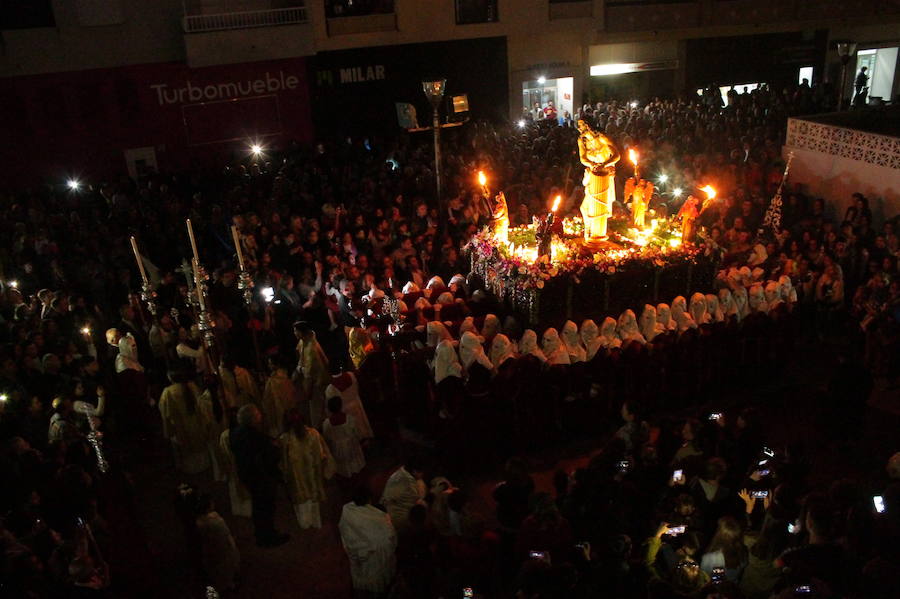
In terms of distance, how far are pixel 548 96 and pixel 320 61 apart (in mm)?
8573

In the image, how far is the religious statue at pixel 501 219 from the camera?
11.3m

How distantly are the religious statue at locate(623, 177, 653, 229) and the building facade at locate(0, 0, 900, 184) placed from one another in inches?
364

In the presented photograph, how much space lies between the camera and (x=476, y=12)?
21.8 metres

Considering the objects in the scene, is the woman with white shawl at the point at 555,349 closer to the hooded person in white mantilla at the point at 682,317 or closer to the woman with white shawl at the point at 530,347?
the woman with white shawl at the point at 530,347

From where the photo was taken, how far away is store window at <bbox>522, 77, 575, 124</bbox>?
2458cm

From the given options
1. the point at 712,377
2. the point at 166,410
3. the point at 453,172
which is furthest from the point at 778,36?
the point at 166,410

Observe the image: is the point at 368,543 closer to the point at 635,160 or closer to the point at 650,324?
the point at 650,324

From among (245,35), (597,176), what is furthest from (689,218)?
(245,35)

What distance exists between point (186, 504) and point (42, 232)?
26.2 ft

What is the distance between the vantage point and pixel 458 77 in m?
22.3

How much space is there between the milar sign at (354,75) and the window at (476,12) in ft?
9.32

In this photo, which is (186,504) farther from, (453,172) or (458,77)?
(458,77)

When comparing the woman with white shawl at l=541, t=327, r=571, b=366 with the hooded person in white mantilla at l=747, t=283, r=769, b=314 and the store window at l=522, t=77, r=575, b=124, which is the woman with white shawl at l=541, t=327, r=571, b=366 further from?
the store window at l=522, t=77, r=575, b=124

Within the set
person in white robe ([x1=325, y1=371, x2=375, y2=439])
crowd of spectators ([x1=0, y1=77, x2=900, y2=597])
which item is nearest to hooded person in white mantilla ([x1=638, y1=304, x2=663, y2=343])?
crowd of spectators ([x1=0, y1=77, x2=900, y2=597])
